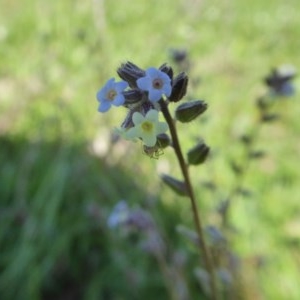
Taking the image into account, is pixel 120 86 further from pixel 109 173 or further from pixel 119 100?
pixel 109 173

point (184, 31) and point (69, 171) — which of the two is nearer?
point (69, 171)

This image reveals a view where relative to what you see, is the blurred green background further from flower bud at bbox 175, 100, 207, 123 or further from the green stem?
flower bud at bbox 175, 100, 207, 123

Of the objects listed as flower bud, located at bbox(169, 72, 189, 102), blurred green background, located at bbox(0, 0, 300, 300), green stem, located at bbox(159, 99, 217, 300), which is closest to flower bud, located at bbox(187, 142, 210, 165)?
green stem, located at bbox(159, 99, 217, 300)

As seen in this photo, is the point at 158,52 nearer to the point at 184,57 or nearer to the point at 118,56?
the point at 118,56

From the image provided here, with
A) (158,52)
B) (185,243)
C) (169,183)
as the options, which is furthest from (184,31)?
(169,183)

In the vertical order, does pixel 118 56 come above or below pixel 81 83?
above

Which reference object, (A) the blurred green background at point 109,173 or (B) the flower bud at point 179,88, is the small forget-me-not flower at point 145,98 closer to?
(B) the flower bud at point 179,88

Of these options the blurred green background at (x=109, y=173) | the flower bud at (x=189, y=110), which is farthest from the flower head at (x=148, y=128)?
the blurred green background at (x=109, y=173)
